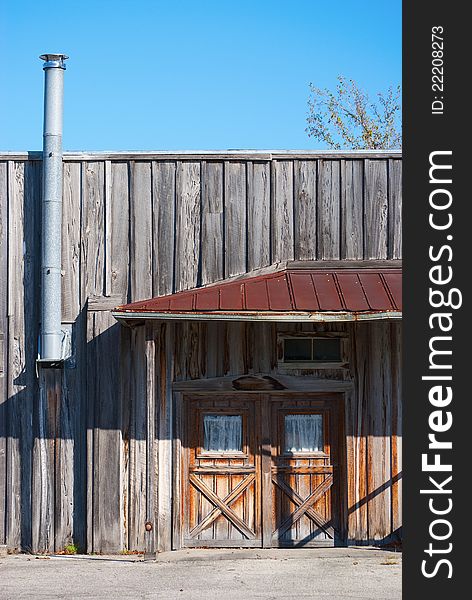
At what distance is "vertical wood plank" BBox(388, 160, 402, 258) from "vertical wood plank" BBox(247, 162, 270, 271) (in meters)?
1.56

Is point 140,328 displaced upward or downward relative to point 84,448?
upward

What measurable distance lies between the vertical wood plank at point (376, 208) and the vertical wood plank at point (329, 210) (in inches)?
14.2

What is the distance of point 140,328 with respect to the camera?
41.4 feet

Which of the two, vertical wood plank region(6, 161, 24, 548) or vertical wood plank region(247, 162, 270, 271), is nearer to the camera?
vertical wood plank region(6, 161, 24, 548)

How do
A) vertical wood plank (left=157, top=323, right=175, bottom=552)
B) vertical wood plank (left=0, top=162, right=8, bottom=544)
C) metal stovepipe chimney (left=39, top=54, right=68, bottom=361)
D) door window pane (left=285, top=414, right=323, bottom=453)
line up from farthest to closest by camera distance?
vertical wood plank (left=0, top=162, right=8, bottom=544)
door window pane (left=285, top=414, right=323, bottom=453)
metal stovepipe chimney (left=39, top=54, right=68, bottom=361)
vertical wood plank (left=157, top=323, right=175, bottom=552)

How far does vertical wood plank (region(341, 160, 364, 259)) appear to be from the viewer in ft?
42.3

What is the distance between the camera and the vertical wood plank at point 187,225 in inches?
504

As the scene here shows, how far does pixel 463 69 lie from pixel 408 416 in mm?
3126

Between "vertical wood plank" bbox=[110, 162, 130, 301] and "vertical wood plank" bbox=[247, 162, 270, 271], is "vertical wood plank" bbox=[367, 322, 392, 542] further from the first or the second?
"vertical wood plank" bbox=[110, 162, 130, 301]

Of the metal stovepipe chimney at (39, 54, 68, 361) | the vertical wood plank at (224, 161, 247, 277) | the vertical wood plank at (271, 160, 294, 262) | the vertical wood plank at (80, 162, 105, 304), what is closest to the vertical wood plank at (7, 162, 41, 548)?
the metal stovepipe chimney at (39, 54, 68, 361)

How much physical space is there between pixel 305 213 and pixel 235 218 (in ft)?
2.95

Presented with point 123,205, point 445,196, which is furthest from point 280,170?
point 445,196

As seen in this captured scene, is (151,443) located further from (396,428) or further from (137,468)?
(396,428)

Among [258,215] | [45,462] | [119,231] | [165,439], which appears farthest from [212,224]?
[45,462]
